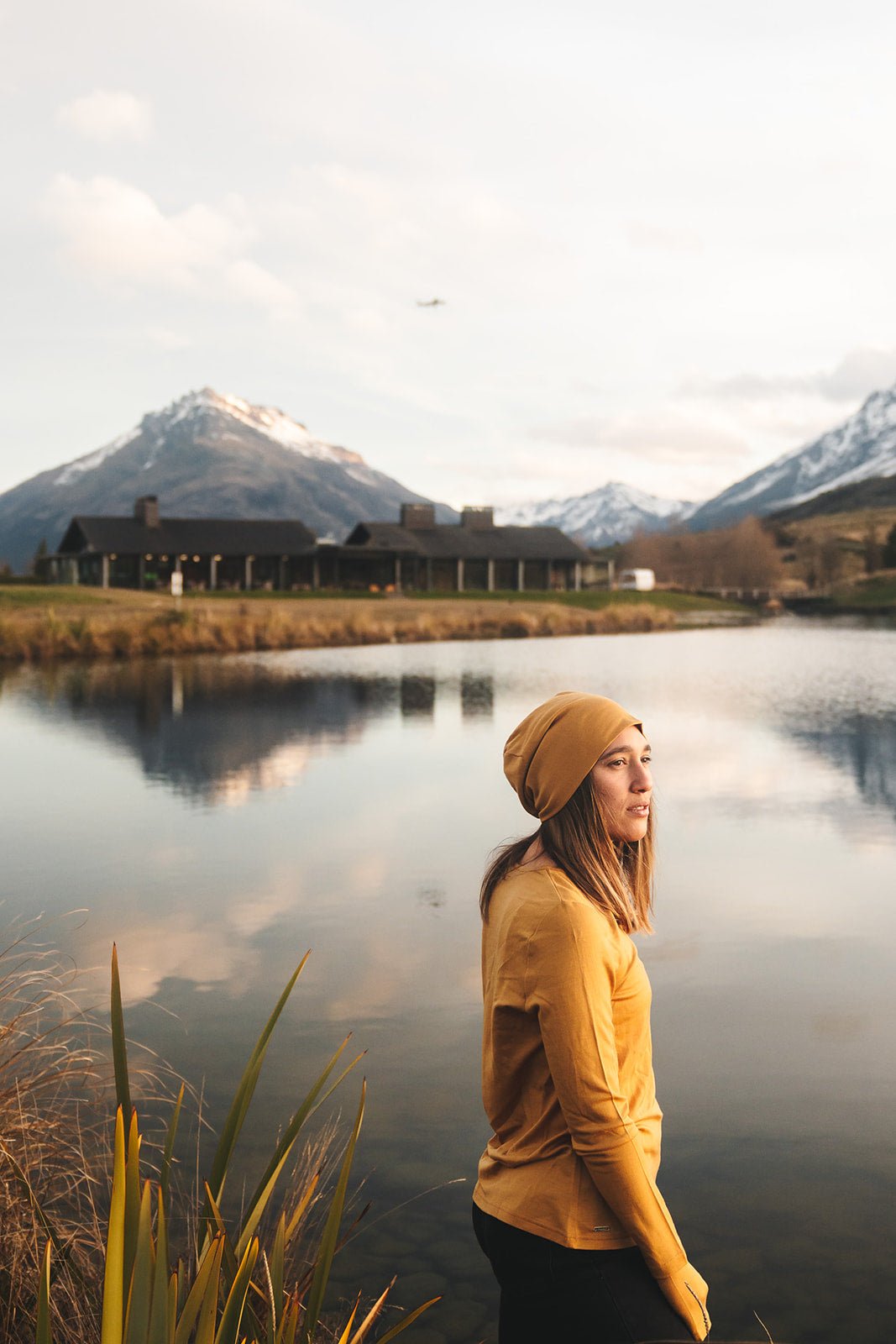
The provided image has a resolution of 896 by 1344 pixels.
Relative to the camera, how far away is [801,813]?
11.7 metres

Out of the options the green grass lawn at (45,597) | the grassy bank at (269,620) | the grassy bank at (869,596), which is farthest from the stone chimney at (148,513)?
the grassy bank at (869,596)

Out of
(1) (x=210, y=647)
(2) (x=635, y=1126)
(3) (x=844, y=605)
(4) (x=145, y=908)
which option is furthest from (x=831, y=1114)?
(3) (x=844, y=605)

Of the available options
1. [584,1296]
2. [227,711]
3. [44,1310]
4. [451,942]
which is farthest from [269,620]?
[44,1310]

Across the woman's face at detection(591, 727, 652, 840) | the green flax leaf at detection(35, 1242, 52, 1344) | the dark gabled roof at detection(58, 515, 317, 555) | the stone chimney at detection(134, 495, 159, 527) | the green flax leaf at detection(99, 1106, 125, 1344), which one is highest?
the stone chimney at detection(134, 495, 159, 527)

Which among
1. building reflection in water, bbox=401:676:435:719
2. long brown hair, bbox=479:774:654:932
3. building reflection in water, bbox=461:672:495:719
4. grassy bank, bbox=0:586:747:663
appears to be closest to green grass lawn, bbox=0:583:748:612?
grassy bank, bbox=0:586:747:663

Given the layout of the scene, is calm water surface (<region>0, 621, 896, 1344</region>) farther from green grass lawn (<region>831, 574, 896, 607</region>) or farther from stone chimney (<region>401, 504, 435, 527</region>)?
green grass lawn (<region>831, 574, 896, 607</region>)

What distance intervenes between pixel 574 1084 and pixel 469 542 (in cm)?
7391

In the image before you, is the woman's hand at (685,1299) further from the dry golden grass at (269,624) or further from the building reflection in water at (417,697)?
the dry golden grass at (269,624)

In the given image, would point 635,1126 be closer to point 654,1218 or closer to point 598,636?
point 654,1218

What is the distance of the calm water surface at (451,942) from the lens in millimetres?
4102

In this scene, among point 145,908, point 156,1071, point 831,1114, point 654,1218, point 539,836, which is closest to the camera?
point 654,1218

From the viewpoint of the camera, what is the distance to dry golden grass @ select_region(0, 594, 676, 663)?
32.3m

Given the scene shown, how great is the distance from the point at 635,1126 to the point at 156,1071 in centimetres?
357

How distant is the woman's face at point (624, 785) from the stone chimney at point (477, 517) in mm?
76209
